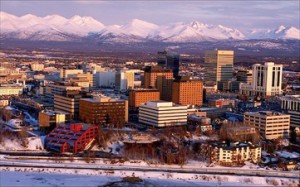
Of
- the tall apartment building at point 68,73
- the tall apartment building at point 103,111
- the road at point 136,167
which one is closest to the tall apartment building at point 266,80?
the tall apartment building at point 68,73

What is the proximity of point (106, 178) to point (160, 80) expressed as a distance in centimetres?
1570

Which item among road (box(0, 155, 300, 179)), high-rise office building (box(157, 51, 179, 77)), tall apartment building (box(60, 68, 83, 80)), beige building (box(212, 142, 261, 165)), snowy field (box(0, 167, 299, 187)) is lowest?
snowy field (box(0, 167, 299, 187))

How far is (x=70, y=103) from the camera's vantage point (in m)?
24.7

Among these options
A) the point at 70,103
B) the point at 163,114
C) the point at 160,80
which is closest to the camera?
the point at 163,114

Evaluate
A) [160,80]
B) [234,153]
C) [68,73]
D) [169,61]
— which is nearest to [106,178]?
[234,153]

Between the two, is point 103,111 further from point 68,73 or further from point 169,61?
point 169,61

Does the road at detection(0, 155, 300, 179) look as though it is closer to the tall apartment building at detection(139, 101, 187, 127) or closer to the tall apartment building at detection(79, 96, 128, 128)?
the tall apartment building at detection(79, 96, 128, 128)

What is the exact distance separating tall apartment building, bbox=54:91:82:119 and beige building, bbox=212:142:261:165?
832cm

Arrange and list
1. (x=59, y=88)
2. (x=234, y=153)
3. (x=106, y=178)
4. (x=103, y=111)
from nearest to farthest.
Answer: (x=106, y=178), (x=234, y=153), (x=103, y=111), (x=59, y=88)

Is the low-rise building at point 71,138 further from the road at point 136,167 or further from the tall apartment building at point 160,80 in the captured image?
the tall apartment building at point 160,80

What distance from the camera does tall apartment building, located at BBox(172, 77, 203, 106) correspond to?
29.1m

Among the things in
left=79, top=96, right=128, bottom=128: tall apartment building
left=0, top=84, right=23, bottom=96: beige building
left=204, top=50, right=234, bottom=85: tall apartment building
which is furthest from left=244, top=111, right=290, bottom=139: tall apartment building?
left=204, top=50, right=234, bottom=85: tall apartment building

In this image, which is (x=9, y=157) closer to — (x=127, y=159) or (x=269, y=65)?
(x=127, y=159)

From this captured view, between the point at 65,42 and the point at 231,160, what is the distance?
326ft
